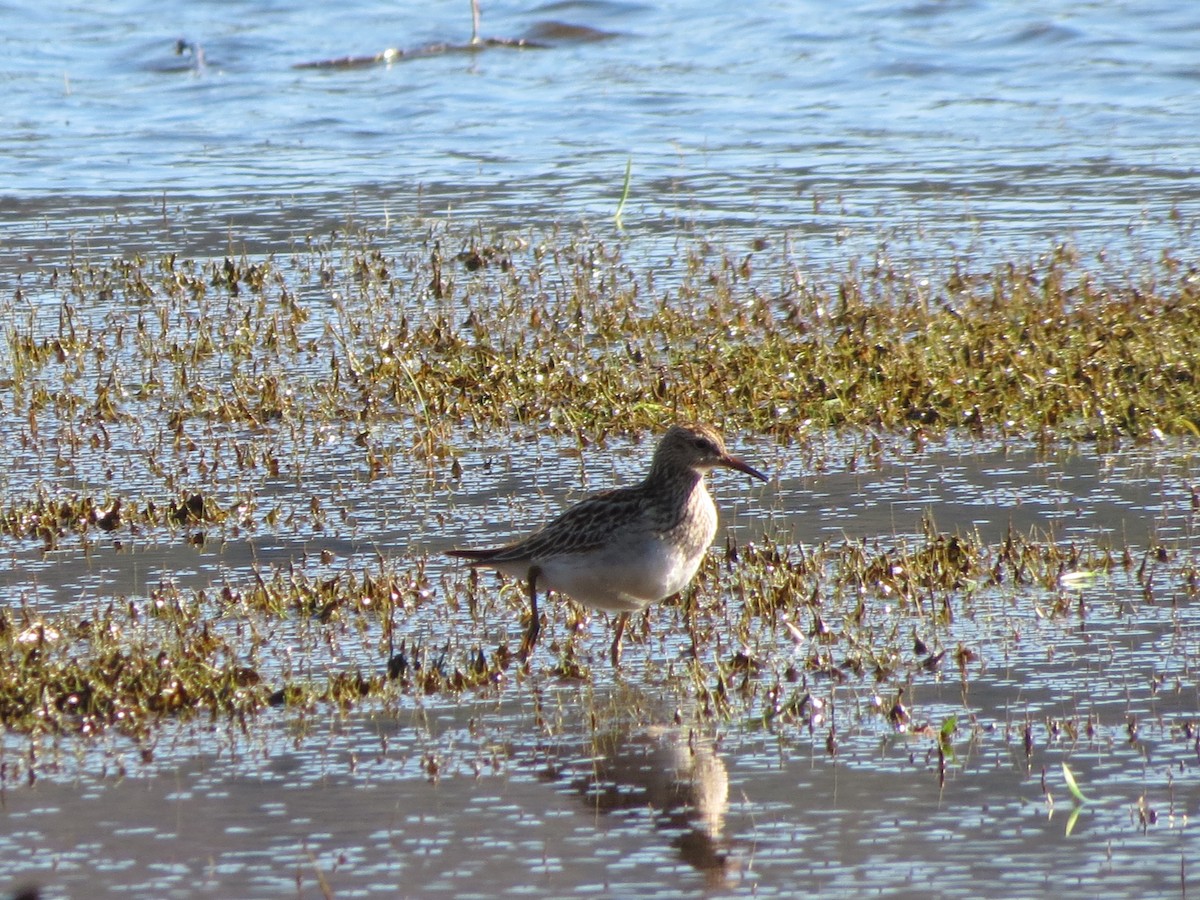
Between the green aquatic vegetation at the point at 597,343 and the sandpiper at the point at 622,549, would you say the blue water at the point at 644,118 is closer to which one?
the green aquatic vegetation at the point at 597,343

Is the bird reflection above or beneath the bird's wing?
beneath

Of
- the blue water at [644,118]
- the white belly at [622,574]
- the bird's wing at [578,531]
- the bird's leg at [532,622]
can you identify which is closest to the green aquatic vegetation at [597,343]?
the blue water at [644,118]

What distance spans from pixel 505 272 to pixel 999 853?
365 inches

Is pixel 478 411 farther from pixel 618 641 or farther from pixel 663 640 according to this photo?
pixel 618 641

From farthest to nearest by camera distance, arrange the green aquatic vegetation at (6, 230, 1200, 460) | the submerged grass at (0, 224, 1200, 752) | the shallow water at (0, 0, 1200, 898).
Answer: the green aquatic vegetation at (6, 230, 1200, 460) < the submerged grass at (0, 224, 1200, 752) < the shallow water at (0, 0, 1200, 898)

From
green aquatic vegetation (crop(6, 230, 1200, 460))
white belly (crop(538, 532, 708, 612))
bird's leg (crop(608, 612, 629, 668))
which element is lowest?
bird's leg (crop(608, 612, 629, 668))

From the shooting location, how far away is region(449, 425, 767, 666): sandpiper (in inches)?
280

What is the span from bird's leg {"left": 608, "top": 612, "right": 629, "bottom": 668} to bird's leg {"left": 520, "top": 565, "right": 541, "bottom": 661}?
268mm

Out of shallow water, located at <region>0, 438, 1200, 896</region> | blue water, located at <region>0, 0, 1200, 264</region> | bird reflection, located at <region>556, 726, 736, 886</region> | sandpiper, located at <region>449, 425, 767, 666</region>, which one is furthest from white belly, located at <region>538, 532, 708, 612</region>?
blue water, located at <region>0, 0, 1200, 264</region>

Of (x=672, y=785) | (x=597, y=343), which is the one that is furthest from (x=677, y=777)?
(x=597, y=343)

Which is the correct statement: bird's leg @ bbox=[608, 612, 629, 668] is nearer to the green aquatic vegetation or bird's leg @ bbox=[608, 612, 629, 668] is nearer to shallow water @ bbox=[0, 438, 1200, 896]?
shallow water @ bbox=[0, 438, 1200, 896]

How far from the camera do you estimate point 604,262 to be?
1445 cm

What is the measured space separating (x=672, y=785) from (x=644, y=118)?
56.9 feet

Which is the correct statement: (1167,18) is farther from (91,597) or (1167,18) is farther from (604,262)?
(91,597)
